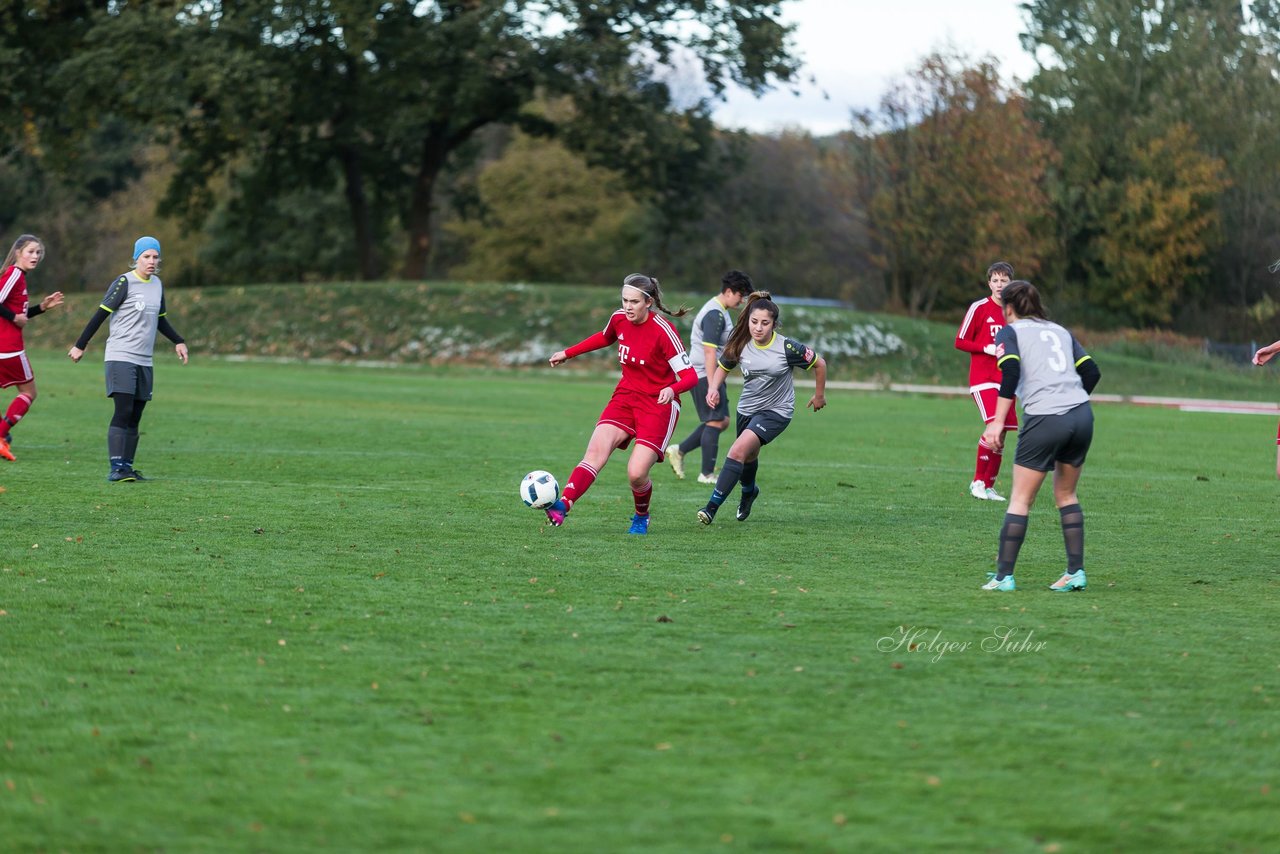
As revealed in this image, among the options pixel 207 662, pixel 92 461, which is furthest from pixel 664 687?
pixel 92 461

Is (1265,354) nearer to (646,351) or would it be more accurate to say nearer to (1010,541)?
(1010,541)

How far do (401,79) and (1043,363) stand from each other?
35.1 metres

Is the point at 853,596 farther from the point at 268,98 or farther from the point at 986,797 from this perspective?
the point at 268,98

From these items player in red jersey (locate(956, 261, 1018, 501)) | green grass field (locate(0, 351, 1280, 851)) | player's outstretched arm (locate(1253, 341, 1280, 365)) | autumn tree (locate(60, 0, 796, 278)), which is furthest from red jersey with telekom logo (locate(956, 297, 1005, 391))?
autumn tree (locate(60, 0, 796, 278))

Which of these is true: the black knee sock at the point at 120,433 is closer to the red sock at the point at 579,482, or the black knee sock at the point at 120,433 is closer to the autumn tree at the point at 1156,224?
the red sock at the point at 579,482

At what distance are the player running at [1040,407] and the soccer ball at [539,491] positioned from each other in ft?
10.2

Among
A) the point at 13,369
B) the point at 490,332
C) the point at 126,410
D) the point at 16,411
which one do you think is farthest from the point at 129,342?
the point at 490,332

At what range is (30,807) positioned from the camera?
4.39 metres

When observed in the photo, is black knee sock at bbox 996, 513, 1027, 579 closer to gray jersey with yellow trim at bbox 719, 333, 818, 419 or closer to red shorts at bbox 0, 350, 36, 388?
gray jersey with yellow trim at bbox 719, 333, 818, 419

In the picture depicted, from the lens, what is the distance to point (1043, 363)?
26.8 feet

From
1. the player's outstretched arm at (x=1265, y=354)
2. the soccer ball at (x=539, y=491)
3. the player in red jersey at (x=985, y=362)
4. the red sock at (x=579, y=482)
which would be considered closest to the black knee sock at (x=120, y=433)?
the soccer ball at (x=539, y=491)

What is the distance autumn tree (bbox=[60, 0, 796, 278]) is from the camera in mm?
38656

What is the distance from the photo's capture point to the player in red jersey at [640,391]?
10172mm

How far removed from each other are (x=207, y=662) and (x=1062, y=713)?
3.34 meters
